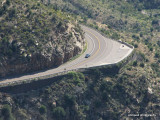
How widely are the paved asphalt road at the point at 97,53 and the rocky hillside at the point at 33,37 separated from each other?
7.36 feet

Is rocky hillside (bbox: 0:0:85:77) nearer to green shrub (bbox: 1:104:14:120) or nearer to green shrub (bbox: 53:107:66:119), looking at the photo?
green shrub (bbox: 1:104:14:120)

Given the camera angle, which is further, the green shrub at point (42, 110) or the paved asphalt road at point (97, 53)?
the paved asphalt road at point (97, 53)

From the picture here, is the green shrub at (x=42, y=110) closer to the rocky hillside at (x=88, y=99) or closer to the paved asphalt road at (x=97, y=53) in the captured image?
the rocky hillside at (x=88, y=99)

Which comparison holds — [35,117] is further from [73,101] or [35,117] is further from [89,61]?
[89,61]

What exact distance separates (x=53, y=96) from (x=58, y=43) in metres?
17.1

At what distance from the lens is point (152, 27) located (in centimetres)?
16962

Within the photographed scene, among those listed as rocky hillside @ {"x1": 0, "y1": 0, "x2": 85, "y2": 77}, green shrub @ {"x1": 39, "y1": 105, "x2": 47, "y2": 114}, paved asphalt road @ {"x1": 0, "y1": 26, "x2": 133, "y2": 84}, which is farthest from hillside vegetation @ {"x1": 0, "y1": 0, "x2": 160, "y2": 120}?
rocky hillside @ {"x1": 0, "y1": 0, "x2": 85, "y2": 77}

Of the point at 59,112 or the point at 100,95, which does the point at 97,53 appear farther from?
the point at 59,112

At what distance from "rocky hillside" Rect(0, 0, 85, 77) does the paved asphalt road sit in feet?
7.36

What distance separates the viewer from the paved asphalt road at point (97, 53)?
108 m

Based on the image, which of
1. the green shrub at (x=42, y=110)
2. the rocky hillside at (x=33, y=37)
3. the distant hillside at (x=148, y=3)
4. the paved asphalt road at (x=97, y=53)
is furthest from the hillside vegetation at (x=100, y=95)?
the distant hillside at (x=148, y=3)

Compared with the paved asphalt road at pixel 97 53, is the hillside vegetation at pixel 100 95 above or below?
below

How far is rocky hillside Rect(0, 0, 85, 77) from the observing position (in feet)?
330

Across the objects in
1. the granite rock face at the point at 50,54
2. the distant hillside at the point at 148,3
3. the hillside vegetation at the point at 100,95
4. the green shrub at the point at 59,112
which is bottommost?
the green shrub at the point at 59,112
